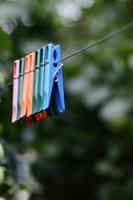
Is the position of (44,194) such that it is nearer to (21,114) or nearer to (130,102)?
(130,102)

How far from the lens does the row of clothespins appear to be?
78 cm

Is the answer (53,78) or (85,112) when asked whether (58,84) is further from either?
(85,112)

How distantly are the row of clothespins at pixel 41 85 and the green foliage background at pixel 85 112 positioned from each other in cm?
68

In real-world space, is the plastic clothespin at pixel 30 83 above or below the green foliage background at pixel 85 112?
below

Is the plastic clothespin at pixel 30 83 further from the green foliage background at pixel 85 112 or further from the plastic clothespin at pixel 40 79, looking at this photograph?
the green foliage background at pixel 85 112

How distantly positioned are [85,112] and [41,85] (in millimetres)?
1063

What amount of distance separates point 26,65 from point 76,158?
40.6 inches

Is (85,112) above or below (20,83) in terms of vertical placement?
above

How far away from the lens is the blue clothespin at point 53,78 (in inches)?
30.4

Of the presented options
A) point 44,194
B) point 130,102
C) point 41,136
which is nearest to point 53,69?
point 130,102

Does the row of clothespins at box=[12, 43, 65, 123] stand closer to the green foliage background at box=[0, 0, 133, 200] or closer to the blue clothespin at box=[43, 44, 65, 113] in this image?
the blue clothespin at box=[43, 44, 65, 113]

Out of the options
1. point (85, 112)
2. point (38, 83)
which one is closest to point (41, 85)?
point (38, 83)

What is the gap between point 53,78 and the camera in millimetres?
785

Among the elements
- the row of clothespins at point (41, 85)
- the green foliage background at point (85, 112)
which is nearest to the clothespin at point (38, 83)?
the row of clothespins at point (41, 85)
